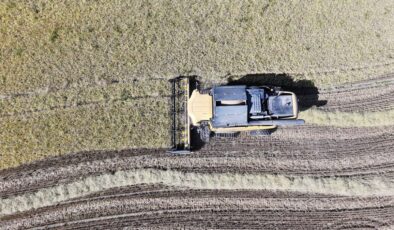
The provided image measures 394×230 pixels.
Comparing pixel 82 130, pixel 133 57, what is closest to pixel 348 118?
pixel 133 57

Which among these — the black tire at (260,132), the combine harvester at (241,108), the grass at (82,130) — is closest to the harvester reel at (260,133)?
the black tire at (260,132)

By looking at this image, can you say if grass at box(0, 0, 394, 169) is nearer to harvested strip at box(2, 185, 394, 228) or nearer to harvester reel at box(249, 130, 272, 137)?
harvester reel at box(249, 130, 272, 137)

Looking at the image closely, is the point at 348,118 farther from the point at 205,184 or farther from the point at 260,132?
the point at 205,184

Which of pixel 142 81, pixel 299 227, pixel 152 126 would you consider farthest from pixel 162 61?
pixel 299 227

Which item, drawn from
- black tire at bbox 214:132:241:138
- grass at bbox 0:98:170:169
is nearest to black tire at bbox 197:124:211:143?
black tire at bbox 214:132:241:138

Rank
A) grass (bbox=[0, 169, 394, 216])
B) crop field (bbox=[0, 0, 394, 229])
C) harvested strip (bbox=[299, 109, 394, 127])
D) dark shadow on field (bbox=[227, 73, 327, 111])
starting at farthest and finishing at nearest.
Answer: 1. dark shadow on field (bbox=[227, 73, 327, 111])
2. harvested strip (bbox=[299, 109, 394, 127])
3. crop field (bbox=[0, 0, 394, 229])
4. grass (bbox=[0, 169, 394, 216])
